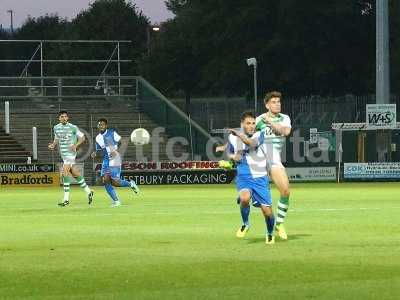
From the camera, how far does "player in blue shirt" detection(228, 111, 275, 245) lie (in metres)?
17.6

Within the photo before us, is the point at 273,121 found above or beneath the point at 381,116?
beneath

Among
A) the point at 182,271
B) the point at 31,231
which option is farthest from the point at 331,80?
the point at 182,271

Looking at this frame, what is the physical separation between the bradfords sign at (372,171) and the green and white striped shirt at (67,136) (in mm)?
22183

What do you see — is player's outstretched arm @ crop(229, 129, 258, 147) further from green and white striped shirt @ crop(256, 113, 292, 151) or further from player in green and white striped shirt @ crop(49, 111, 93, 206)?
player in green and white striped shirt @ crop(49, 111, 93, 206)

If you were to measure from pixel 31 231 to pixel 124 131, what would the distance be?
3624 centimetres

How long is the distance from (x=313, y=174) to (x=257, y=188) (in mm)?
33404

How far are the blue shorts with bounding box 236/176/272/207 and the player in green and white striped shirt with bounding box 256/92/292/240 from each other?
24.5 inches

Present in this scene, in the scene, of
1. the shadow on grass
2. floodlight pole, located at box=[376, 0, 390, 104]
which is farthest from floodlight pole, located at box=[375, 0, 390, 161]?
the shadow on grass

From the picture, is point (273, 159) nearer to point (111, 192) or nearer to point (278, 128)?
point (278, 128)

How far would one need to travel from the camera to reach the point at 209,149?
5412cm

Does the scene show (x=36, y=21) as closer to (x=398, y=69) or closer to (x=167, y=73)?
(x=167, y=73)

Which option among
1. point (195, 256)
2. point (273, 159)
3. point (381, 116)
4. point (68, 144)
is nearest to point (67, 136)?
point (68, 144)

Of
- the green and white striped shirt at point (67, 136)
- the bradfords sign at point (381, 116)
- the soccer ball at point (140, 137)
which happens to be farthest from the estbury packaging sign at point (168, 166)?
the green and white striped shirt at point (67, 136)

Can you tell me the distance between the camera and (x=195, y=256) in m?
15.4
